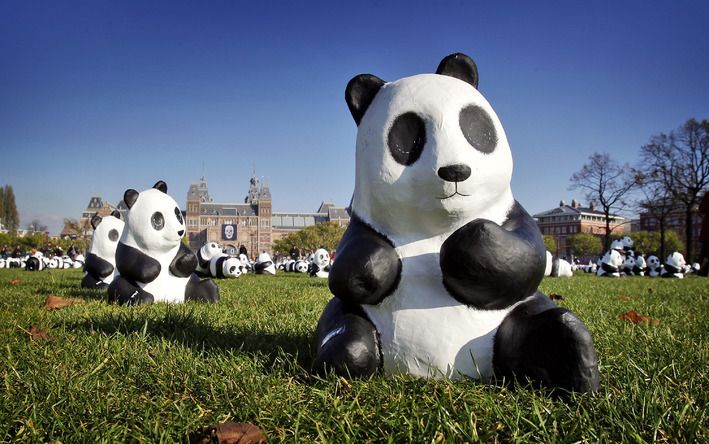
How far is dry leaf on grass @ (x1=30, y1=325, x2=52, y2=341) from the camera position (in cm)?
323

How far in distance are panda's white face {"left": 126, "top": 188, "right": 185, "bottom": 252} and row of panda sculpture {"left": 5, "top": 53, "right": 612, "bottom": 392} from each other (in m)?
3.89

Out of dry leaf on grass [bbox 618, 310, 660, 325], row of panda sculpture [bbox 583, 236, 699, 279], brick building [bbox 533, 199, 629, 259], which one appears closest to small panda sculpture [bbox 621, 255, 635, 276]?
row of panda sculpture [bbox 583, 236, 699, 279]

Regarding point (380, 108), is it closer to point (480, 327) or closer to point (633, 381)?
point (480, 327)

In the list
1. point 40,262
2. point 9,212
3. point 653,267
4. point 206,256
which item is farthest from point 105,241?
point 9,212

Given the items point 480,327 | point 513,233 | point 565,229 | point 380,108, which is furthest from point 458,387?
point 565,229

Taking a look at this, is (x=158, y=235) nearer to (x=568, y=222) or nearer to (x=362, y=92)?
(x=362, y=92)

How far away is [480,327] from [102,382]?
5.47ft

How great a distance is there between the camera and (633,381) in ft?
7.13

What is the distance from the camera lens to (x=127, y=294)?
5582mm

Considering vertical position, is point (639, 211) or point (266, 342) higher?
point (639, 211)

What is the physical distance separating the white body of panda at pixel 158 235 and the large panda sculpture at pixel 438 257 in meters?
3.96

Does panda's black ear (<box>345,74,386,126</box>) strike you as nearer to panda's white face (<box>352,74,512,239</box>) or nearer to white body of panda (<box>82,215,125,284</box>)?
panda's white face (<box>352,74,512,239</box>)

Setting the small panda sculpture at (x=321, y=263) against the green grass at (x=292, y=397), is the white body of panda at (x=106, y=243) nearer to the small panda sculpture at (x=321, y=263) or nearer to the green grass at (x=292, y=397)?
the green grass at (x=292, y=397)

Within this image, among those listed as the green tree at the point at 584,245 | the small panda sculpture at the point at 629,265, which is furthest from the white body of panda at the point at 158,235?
the green tree at the point at 584,245
